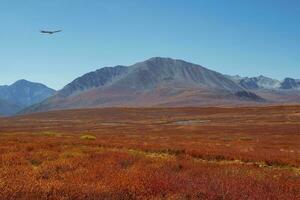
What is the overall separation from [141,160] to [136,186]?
7.54 m

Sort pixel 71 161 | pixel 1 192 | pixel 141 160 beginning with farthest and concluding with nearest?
pixel 141 160 < pixel 71 161 < pixel 1 192

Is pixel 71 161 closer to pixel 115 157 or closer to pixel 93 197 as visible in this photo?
pixel 115 157

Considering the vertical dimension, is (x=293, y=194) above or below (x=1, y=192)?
below

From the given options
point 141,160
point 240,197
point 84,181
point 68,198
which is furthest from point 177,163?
point 68,198

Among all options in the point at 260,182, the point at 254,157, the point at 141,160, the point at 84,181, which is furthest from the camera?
the point at 254,157

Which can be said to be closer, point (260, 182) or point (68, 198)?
point (68, 198)

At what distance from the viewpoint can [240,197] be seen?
982cm

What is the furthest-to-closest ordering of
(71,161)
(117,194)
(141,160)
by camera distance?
(141,160)
(71,161)
(117,194)

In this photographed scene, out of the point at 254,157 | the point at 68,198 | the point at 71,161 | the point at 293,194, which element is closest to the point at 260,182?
the point at 293,194

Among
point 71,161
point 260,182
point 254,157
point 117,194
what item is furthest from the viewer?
point 254,157

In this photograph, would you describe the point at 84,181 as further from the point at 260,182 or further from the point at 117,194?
the point at 260,182

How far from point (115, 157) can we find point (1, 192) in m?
9.43

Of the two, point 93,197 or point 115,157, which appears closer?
point 93,197

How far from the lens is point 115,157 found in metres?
18.2
